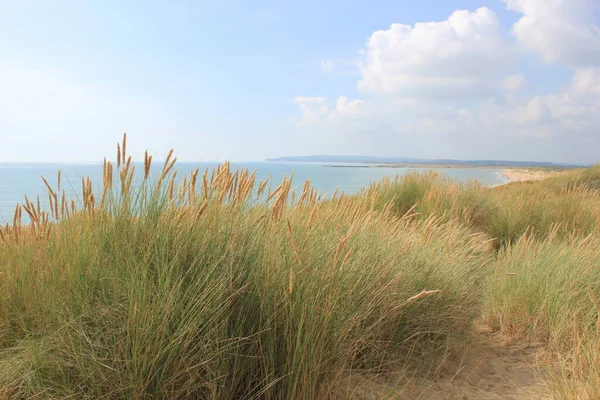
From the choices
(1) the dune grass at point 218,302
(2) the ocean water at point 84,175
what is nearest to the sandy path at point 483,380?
(1) the dune grass at point 218,302

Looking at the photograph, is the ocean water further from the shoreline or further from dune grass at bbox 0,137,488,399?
the shoreline

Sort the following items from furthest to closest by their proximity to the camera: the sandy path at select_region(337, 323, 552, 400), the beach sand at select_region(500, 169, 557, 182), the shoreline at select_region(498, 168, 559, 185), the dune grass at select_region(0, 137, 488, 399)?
the beach sand at select_region(500, 169, 557, 182) < the shoreline at select_region(498, 168, 559, 185) < the sandy path at select_region(337, 323, 552, 400) < the dune grass at select_region(0, 137, 488, 399)

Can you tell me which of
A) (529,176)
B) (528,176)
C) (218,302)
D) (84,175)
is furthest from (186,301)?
(528,176)

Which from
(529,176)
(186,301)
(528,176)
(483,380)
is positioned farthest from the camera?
(528,176)

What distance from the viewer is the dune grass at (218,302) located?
163cm

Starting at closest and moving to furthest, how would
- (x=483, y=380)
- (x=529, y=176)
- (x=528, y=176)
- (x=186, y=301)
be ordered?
(x=186, y=301) → (x=483, y=380) → (x=529, y=176) → (x=528, y=176)

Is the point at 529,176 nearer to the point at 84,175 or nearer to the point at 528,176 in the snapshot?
the point at 528,176

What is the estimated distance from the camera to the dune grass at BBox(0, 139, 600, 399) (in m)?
1.63

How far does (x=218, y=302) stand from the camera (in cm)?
187

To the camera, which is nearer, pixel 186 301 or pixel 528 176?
pixel 186 301

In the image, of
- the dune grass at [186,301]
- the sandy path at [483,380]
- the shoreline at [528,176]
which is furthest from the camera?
the shoreline at [528,176]

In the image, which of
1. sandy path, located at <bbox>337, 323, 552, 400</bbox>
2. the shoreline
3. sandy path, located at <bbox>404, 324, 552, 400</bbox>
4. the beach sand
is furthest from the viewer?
the beach sand

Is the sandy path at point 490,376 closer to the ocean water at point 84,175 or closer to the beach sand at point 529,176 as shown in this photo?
the ocean water at point 84,175

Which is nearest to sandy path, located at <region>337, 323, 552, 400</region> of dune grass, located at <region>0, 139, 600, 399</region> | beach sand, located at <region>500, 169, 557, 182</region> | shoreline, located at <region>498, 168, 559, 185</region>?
Result: dune grass, located at <region>0, 139, 600, 399</region>
